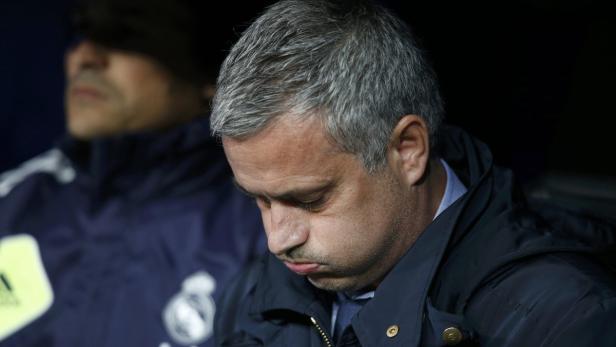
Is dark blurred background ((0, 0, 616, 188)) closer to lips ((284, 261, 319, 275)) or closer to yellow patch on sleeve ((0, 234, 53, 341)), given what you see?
yellow patch on sleeve ((0, 234, 53, 341))

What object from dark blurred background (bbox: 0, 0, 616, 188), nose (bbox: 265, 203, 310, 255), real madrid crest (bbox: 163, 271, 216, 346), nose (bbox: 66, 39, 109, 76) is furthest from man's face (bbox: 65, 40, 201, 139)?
nose (bbox: 265, 203, 310, 255)

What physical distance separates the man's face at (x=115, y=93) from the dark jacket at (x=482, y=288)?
Result: 3.52ft

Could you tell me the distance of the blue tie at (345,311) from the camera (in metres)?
1.42

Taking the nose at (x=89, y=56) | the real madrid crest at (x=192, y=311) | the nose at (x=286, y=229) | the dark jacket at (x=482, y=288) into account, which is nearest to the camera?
the dark jacket at (x=482, y=288)

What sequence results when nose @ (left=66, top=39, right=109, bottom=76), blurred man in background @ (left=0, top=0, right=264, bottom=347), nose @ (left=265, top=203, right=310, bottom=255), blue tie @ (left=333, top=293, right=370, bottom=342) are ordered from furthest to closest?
nose @ (left=66, top=39, right=109, bottom=76)
blurred man in background @ (left=0, top=0, right=264, bottom=347)
blue tie @ (left=333, top=293, right=370, bottom=342)
nose @ (left=265, top=203, right=310, bottom=255)

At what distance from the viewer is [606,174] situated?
2.29 meters

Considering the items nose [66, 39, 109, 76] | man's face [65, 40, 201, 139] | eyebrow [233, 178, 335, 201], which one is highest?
eyebrow [233, 178, 335, 201]

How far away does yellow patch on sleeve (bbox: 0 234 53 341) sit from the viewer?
2408 mm

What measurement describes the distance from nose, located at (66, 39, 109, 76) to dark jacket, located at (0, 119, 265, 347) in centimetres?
19

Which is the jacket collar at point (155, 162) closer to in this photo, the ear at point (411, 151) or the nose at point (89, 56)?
the nose at point (89, 56)

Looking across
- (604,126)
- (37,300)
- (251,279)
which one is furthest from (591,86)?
(37,300)

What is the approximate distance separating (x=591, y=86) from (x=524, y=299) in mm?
1205

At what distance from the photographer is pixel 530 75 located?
240 centimetres

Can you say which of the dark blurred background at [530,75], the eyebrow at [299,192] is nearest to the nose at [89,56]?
the dark blurred background at [530,75]
